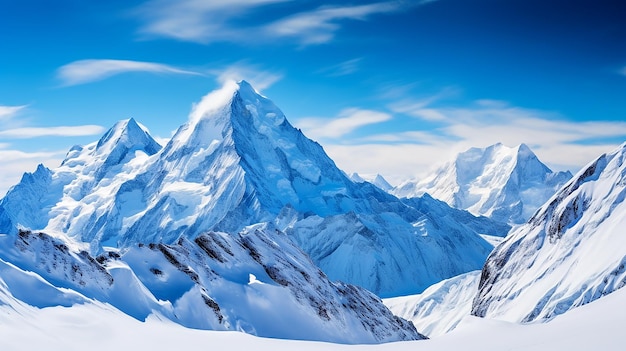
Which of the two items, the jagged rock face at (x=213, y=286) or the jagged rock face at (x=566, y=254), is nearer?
the jagged rock face at (x=213, y=286)

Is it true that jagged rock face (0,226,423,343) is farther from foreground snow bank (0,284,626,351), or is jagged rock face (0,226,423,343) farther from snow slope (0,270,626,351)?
foreground snow bank (0,284,626,351)

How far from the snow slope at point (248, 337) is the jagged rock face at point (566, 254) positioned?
92.7 metres

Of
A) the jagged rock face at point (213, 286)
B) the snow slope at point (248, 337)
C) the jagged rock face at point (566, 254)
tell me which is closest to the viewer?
the snow slope at point (248, 337)

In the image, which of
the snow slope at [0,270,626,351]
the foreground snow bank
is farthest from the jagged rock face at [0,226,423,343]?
the foreground snow bank

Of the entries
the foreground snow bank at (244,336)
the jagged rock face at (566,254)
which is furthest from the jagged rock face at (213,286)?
the jagged rock face at (566,254)

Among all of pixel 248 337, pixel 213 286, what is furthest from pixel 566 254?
pixel 248 337

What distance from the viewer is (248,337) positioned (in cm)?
4072

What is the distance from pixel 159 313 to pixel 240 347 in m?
23.9

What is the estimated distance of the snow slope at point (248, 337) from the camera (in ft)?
87.5

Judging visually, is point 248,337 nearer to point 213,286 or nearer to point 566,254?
point 213,286

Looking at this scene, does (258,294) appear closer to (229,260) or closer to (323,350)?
(229,260)

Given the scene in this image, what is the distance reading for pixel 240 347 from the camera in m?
35.1

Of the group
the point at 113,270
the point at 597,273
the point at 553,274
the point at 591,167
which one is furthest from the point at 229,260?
the point at 591,167

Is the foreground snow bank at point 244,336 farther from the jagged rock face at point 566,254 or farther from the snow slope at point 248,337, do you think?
the jagged rock face at point 566,254
